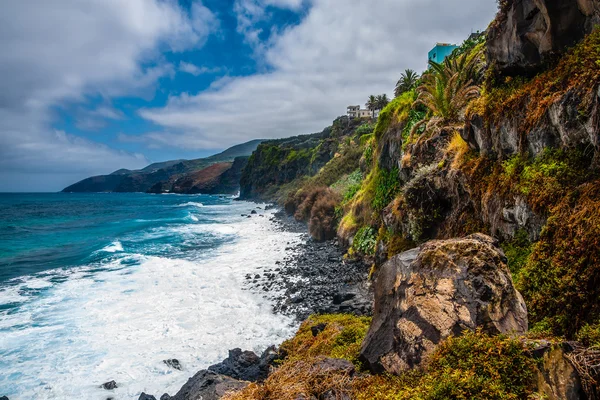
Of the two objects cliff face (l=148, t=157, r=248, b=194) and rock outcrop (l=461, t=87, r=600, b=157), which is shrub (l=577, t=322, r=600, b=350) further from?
cliff face (l=148, t=157, r=248, b=194)

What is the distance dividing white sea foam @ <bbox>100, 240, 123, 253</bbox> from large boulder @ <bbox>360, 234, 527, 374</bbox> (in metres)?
31.7

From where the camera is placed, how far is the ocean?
36.3ft

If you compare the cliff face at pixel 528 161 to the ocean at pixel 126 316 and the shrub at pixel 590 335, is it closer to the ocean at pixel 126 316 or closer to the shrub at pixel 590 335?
the shrub at pixel 590 335

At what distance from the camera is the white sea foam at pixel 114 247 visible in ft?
102

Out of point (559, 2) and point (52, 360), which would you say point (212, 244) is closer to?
point (52, 360)

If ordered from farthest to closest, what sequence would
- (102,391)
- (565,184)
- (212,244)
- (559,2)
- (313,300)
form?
(212,244) < (313,300) < (102,391) < (559,2) < (565,184)

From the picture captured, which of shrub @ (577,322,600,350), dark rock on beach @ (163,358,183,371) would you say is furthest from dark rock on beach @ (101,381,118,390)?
shrub @ (577,322,600,350)

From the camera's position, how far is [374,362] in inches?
209

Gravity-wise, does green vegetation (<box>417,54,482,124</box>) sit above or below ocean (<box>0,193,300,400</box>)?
above

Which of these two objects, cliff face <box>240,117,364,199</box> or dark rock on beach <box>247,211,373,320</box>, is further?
cliff face <box>240,117,364,199</box>

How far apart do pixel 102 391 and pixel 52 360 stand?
3376mm

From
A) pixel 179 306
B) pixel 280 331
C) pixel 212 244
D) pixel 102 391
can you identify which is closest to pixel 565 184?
pixel 280 331

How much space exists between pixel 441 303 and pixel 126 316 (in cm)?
1547

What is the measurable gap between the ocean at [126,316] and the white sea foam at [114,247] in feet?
1.07
